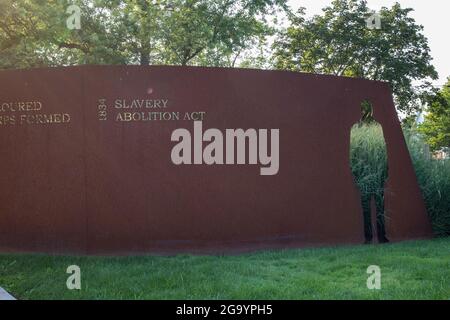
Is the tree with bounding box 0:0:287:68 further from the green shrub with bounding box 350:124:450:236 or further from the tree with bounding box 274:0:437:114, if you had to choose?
the green shrub with bounding box 350:124:450:236

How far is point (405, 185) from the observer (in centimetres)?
849

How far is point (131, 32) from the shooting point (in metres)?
19.9

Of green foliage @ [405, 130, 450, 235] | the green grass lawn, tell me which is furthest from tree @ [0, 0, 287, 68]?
green foliage @ [405, 130, 450, 235]

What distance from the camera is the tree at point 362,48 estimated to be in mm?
25516

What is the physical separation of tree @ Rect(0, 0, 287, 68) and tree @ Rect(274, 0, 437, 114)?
12.1 feet

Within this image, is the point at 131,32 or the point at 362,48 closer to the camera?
the point at 131,32

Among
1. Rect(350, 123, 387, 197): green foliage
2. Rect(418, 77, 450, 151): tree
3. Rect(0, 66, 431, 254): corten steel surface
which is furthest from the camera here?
Rect(418, 77, 450, 151): tree

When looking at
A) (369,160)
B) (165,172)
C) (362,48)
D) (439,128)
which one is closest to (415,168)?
(369,160)

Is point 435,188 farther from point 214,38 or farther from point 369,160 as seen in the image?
point 214,38

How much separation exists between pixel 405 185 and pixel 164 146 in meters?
3.66

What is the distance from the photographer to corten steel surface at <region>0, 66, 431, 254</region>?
7355 millimetres

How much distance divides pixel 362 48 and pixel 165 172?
2025 cm

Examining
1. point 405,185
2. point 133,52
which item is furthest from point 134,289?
point 133,52
